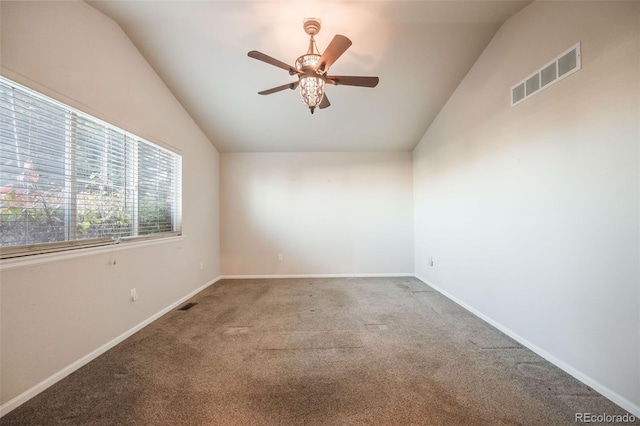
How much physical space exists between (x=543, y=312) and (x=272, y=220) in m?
3.85

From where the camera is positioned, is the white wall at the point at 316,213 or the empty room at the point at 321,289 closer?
the empty room at the point at 321,289

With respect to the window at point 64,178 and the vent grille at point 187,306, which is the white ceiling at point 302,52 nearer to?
the window at point 64,178

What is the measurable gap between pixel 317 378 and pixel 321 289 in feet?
6.78

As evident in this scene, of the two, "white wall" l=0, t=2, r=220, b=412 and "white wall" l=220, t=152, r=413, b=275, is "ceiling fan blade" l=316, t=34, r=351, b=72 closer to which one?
"white wall" l=0, t=2, r=220, b=412

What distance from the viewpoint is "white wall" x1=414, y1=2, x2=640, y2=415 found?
1.43 meters

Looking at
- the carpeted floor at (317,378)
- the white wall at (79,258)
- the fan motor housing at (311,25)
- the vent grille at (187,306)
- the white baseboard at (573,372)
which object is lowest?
the carpeted floor at (317,378)

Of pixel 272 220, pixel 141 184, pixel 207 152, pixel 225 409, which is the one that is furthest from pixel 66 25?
pixel 272 220

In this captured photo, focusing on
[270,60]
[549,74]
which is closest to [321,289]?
[270,60]

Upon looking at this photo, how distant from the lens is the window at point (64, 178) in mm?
1507

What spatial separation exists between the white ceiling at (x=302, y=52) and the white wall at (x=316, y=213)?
2.49ft

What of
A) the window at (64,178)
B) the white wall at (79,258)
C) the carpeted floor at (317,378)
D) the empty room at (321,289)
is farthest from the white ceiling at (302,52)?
the carpeted floor at (317,378)

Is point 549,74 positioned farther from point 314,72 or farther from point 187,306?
point 187,306

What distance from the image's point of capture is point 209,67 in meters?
2.72

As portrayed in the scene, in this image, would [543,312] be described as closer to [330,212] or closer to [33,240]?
[330,212]
